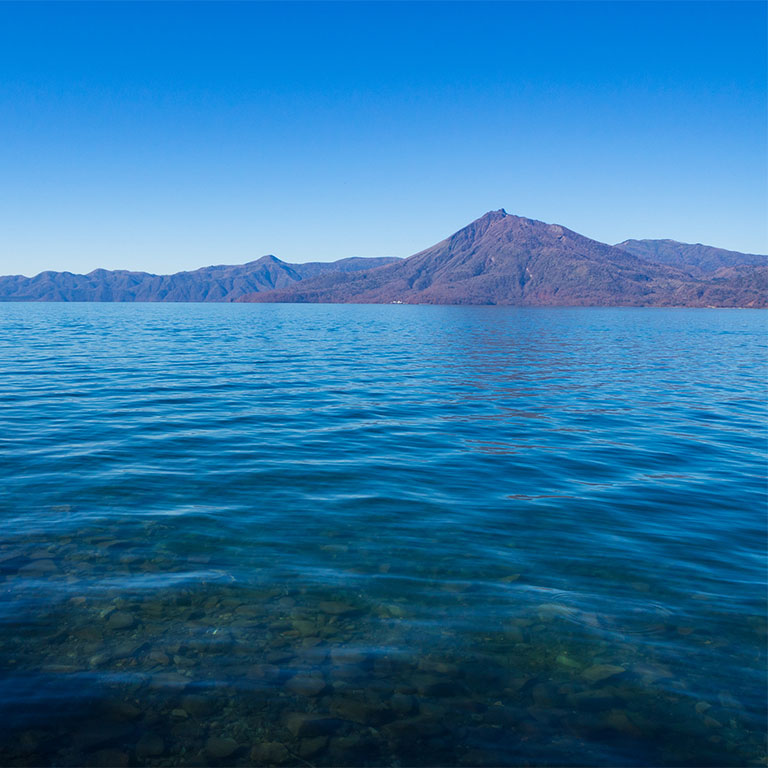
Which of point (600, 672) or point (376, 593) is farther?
point (376, 593)

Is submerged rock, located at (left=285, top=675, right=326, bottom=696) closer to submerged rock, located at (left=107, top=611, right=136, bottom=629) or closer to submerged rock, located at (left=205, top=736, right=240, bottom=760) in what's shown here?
submerged rock, located at (left=205, top=736, right=240, bottom=760)

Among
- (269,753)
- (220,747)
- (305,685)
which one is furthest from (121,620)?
(269,753)

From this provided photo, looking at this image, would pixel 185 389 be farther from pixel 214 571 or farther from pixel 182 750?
pixel 182 750

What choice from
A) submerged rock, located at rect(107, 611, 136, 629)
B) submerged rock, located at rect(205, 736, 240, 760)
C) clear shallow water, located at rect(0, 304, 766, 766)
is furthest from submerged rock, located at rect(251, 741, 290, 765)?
submerged rock, located at rect(107, 611, 136, 629)

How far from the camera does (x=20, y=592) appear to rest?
8.01m

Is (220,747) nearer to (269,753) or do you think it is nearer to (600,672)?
(269,753)

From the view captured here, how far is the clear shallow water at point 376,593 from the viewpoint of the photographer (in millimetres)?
5727

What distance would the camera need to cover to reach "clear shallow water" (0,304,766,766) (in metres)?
5.73

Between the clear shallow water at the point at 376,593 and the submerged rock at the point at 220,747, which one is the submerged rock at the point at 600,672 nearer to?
the clear shallow water at the point at 376,593

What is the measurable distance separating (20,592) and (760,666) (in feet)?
34.3

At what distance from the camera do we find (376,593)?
8430 millimetres

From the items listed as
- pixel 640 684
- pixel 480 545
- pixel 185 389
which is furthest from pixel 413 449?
pixel 185 389

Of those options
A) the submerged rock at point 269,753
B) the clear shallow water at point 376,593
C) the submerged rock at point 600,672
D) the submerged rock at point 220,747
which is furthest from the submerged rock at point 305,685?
the submerged rock at point 600,672

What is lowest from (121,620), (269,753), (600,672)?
(600,672)
